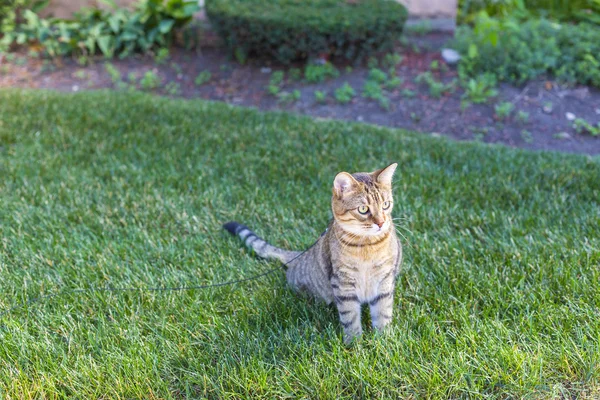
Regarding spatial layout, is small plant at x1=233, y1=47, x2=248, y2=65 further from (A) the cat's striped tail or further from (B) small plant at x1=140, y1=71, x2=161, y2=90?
(A) the cat's striped tail

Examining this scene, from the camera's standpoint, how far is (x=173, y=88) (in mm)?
7250

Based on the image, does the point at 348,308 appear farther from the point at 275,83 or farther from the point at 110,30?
the point at 110,30

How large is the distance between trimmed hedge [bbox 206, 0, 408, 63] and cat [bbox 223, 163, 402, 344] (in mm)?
4288

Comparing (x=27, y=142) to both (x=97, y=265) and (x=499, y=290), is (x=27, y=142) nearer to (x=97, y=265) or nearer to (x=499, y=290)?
(x=97, y=265)

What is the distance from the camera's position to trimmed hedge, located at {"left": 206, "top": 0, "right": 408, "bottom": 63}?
6715 mm

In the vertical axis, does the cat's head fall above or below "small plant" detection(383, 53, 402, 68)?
above

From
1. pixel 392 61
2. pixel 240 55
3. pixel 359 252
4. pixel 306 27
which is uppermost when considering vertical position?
pixel 306 27

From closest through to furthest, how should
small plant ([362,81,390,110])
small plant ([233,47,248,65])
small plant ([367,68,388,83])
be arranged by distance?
small plant ([362,81,390,110]), small plant ([367,68,388,83]), small plant ([233,47,248,65])

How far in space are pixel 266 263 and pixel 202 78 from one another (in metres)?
4.42

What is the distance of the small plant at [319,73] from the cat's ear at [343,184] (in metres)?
4.44

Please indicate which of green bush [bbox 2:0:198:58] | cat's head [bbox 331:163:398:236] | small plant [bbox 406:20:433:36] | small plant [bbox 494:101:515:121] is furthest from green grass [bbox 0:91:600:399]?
small plant [bbox 406:20:433:36]

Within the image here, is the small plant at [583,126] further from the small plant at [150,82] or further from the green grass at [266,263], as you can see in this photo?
the small plant at [150,82]

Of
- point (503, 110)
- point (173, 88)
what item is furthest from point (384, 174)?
point (173, 88)

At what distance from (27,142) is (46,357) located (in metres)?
3.29
